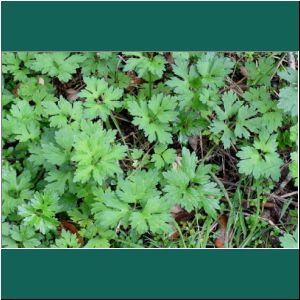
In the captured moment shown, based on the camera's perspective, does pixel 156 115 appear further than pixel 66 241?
Yes

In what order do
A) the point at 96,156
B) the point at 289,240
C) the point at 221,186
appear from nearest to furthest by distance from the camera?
the point at 96,156, the point at 289,240, the point at 221,186

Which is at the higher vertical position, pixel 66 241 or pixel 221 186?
pixel 221 186

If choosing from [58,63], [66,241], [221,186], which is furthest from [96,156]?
[221,186]

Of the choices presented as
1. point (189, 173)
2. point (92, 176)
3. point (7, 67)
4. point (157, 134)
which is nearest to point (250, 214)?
point (189, 173)

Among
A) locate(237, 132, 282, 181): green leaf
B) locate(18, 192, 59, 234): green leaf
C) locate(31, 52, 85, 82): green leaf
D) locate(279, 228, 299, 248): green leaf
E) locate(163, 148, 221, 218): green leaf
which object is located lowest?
locate(279, 228, 299, 248): green leaf

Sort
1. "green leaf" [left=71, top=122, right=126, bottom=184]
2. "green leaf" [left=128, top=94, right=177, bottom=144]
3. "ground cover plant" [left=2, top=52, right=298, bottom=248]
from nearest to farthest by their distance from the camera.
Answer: "green leaf" [left=71, top=122, right=126, bottom=184], "ground cover plant" [left=2, top=52, right=298, bottom=248], "green leaf" [left=128, top=94, right=177, bottom=144]

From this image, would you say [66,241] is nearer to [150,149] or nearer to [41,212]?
[41,212]

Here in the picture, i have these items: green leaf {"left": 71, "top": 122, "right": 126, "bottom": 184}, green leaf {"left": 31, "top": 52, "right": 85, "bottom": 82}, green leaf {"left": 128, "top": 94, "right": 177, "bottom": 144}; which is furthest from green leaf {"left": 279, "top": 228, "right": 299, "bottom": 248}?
green leaf {"left": 31, "top": 52, "right": 85, "bottom": 82}

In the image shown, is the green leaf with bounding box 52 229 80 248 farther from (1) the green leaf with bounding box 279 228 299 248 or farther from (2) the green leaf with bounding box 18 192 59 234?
(1) the green leaf with bounding box 279 228 299 248

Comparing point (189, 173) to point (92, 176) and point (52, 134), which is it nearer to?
point (92, 176)

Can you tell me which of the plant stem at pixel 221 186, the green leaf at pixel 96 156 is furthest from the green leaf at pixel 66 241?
the plant stem at pixel 221 186

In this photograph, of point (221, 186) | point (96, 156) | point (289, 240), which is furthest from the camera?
point (221, 186)
